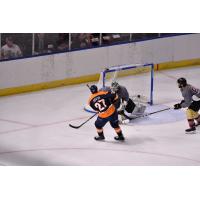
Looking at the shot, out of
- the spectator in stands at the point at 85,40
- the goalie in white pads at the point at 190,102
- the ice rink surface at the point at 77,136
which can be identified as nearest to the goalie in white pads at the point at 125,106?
the ice rink surface at the point at 77,136

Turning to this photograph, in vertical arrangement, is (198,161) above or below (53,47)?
below

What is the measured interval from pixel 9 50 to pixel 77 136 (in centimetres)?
185

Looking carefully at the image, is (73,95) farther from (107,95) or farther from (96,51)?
(107,95)

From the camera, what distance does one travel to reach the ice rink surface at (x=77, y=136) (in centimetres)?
1041

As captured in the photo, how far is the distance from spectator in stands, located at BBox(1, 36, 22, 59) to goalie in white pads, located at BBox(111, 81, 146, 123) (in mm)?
1611

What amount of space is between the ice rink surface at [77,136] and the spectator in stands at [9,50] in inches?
Result: 19.2

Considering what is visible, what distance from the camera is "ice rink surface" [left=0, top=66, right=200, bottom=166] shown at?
1041cm

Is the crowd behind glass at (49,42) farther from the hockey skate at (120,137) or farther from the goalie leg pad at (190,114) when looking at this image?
the goalie leg pad at (190,114)

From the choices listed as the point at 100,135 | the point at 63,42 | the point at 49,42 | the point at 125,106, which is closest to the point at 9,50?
the point at 49,42

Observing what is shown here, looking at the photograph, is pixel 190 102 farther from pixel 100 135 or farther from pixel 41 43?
pixel 41 43

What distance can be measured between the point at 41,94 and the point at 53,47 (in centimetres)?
60

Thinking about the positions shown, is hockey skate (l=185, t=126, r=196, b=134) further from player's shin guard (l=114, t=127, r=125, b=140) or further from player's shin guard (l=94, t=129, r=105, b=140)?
player's shin guard (l=94, t=129, r=105, b=140)

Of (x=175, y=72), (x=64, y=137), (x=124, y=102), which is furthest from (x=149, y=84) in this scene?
(x=64, y=137)

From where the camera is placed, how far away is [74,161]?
10.4 m
